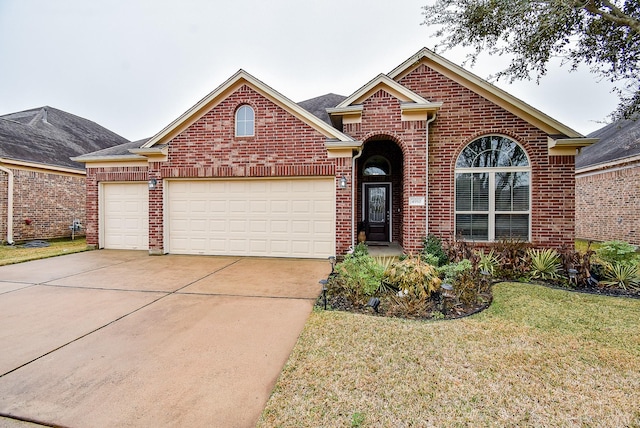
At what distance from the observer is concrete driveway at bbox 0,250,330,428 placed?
7.63ft

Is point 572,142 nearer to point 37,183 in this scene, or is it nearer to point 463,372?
point 463,372

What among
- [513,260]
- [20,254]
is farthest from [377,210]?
[20,254]

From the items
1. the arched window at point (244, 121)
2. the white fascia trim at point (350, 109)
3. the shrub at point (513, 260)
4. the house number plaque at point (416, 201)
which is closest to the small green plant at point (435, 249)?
Answer: the house number plaque at point (416, 201)

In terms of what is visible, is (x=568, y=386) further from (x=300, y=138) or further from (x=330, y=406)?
(x=300, y=138)

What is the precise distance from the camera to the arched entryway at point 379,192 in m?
10.5

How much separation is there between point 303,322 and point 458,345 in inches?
75.8

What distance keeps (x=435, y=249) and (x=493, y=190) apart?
2.53 meters

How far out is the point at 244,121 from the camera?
28.0ft

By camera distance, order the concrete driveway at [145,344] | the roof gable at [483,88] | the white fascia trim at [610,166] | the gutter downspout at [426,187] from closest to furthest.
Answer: the concrete driveway at [145,344] < the roof gable at [483,88] < the gutter downspout at [426,187] < the white fascia trim at [610,166]

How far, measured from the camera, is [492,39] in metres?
8.25

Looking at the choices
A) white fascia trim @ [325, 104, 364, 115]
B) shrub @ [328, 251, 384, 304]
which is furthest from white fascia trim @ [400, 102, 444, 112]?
shrub @ [328, 251, 384, 304]

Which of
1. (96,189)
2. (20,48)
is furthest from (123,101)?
(96,189)

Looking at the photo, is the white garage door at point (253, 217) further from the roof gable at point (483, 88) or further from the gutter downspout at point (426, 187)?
the roof gable at point (483, 88)

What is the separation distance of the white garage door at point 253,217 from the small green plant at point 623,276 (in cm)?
606
